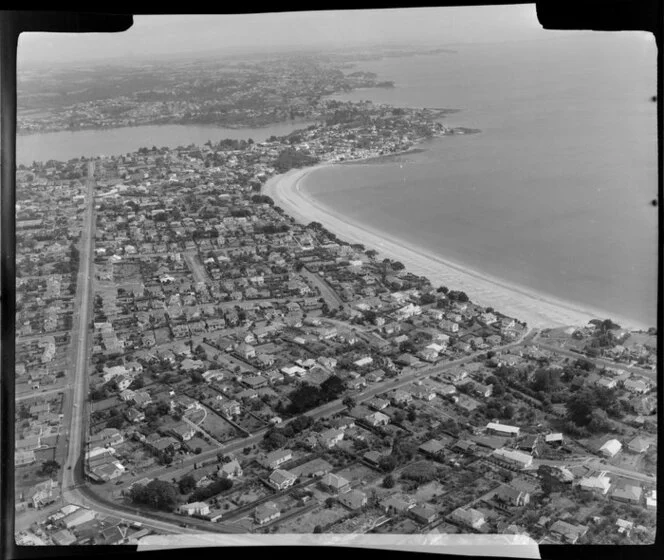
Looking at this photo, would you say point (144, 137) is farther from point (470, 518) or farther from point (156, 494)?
point (470, 518)

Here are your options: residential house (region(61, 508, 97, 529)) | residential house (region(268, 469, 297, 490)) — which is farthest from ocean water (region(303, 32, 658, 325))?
residential house (region(61, 508, 97, 529))

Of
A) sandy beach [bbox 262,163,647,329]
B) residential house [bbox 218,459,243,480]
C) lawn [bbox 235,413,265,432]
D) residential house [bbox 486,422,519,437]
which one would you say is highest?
sandy beach [bbox 262,163,647,329]

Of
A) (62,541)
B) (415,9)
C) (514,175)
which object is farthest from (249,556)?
(415,9)

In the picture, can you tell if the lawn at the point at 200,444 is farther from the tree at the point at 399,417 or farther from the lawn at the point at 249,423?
the tree at the point at 399,417

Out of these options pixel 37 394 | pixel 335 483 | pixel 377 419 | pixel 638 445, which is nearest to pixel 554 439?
pixel 638 445

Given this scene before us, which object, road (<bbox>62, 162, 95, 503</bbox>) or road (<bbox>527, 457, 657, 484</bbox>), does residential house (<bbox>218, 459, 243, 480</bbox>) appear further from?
road (<bbox>527, 457, 657, 484</bbox>)

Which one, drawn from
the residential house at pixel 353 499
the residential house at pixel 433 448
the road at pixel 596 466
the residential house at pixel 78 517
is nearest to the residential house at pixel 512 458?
the road at pixel 596 466

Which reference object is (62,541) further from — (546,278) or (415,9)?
(415,9)
